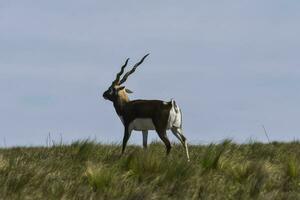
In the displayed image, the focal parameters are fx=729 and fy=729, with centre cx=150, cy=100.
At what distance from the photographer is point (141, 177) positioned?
13.1 meters

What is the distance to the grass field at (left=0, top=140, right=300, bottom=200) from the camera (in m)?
11.8

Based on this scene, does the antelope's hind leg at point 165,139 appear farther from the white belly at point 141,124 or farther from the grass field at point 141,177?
the grass field at point 141,177

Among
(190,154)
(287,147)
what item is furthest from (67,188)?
(287,147)

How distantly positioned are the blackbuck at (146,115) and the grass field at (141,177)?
1.18m

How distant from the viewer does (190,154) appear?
1741cm

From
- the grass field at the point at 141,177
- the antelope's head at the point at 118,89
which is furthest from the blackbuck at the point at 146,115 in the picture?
the grass field at the point at 141,177

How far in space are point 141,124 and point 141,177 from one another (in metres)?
4.34

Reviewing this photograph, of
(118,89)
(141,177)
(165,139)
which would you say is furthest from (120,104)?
(141,177)

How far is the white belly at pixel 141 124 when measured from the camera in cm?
1716

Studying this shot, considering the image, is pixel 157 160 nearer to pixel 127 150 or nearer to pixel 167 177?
pixel 167 177

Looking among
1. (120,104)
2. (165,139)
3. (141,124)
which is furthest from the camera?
(120,104)

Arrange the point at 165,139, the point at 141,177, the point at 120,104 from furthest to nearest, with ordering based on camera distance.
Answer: the point at 120,104 → the point at 165,139 → the point at 141,177

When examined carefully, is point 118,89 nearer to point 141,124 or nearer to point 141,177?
point 141,124

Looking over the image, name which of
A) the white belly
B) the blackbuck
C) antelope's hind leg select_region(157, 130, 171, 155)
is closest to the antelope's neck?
the blackbuck
